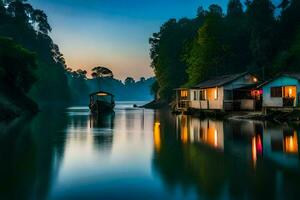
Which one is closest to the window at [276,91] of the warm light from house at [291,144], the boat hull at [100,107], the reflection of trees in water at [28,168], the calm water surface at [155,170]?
the warm light from house at [291,144]

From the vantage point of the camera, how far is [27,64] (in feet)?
217

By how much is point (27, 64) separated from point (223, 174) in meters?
59.1

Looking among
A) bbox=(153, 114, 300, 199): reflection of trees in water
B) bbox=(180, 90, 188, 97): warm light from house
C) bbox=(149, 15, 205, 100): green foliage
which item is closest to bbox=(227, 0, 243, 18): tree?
bbox=(149, 15, 205, 100): green foliage

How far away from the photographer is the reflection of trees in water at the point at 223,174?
1109cm

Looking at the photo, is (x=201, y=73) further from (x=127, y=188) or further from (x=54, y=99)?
(x=54, y=99)

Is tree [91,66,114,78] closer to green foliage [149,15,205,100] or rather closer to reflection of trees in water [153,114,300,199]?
green foliage [149,15,205,100]

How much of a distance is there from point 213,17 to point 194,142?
178ft

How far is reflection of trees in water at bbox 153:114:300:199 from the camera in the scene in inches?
437

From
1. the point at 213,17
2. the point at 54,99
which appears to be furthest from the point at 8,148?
the point at 54,99

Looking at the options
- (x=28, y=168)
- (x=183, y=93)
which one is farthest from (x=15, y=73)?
(x=28, y=168)

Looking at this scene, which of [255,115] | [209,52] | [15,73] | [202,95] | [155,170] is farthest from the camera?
[209,52]

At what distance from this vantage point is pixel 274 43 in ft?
234

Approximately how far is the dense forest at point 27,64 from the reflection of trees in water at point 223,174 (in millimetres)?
37706

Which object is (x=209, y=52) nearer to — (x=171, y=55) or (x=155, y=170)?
(x=171, y=55)
